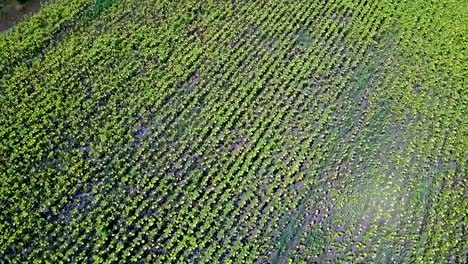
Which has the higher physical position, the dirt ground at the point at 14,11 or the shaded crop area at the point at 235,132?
the dirt ground at the point at 14,11

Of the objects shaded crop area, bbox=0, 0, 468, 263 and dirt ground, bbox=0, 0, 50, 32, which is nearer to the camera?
shaded crop area, bbox=0, 0, 468, 263

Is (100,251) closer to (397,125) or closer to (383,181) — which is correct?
(383,181)

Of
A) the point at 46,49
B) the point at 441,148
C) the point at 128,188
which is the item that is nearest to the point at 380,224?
the point at 441,148

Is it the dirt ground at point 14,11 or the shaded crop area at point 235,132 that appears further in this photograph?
the dirt ground at point 14,11

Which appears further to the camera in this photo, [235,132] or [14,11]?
[14,11]

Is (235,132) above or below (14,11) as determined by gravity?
below
